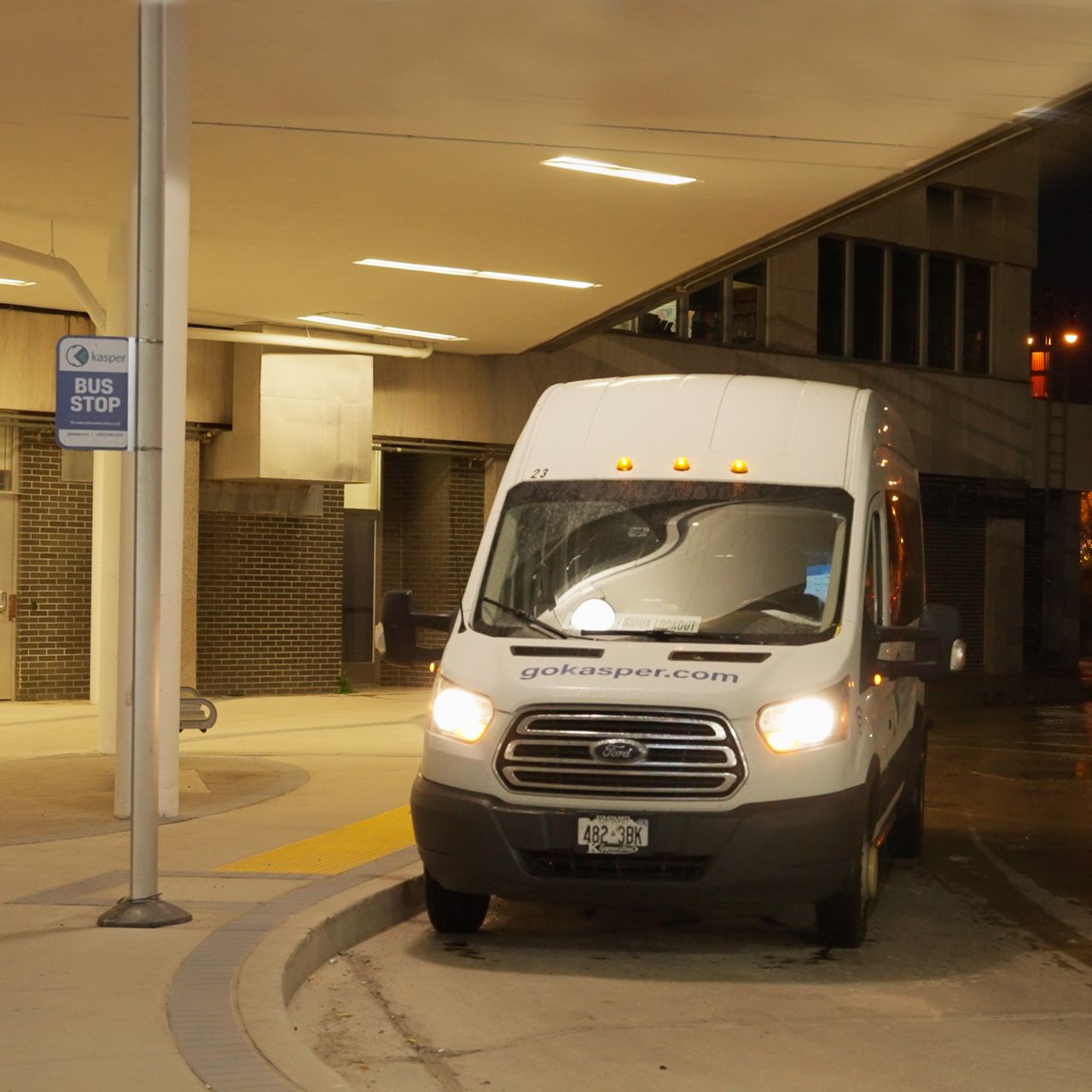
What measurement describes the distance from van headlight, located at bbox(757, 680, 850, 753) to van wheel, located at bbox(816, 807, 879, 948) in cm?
50

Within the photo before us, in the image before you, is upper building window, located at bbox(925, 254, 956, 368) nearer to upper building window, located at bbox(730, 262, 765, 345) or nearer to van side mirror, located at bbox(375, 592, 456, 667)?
upper building window, located at bbox(730, 262, 765, 345)

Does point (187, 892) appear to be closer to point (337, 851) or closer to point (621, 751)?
point (337, 851)

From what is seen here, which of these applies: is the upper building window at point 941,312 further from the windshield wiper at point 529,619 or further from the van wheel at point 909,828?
the windshield wiper at point 529,619

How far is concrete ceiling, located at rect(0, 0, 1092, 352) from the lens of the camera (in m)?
10.8

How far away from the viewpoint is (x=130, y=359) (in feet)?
27.1

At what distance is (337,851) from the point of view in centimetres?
1036

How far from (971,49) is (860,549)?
3898mm

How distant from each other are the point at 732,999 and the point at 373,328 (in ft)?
50.8

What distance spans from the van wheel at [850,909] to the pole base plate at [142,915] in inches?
115

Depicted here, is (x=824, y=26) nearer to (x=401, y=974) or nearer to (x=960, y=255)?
(x=401, y=974)

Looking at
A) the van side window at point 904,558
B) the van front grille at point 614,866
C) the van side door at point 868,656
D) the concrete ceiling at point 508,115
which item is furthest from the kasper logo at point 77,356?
the van side window at point 904,558

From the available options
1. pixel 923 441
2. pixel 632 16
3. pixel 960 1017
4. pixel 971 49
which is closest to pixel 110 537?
pixel 632 16

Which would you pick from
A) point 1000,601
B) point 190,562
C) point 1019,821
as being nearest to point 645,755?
point 1019,821

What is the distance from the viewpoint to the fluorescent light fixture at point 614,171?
14.0 metres
